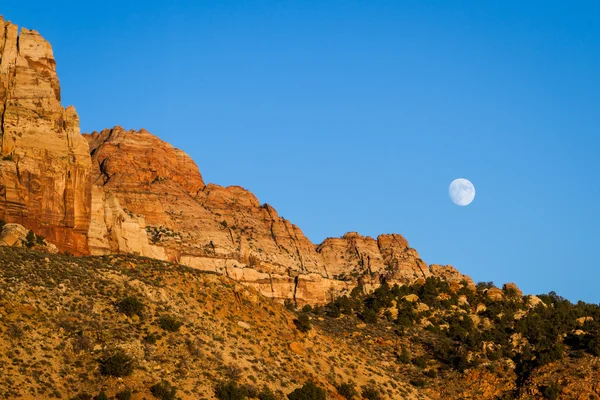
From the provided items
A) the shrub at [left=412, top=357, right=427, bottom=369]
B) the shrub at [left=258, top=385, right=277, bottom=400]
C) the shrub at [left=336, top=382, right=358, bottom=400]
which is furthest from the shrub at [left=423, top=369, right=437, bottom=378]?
the shrub at [left=258, top=385, right=277, bottom=400]

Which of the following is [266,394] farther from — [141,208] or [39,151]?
[141,208]

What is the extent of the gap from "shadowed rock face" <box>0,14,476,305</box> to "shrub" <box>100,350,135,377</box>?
25.8 m

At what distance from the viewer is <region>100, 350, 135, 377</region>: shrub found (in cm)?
6400

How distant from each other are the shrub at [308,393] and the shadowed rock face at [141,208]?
28.2 m

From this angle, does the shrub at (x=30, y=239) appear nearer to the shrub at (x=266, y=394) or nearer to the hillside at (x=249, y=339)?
the hillside at (x=249, y=339)

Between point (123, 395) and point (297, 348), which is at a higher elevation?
point (297, 348)

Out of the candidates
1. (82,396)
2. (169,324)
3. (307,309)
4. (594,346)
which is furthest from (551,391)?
(82,396)

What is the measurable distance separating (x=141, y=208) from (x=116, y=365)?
68.6m

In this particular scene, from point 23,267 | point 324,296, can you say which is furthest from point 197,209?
point 23,267

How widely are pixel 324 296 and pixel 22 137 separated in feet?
165

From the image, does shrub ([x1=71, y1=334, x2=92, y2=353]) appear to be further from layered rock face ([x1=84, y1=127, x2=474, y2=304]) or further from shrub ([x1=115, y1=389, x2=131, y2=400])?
layered rock face ([x1=84, y1=127, x2=474, y2=304])

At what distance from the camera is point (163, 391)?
210ft

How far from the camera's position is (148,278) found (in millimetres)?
83375

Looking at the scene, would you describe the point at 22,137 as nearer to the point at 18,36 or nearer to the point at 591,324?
the point at 18,36
